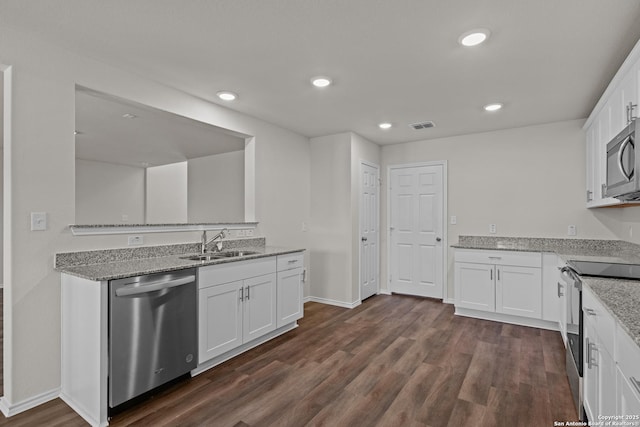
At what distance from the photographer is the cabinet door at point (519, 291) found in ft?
11.9

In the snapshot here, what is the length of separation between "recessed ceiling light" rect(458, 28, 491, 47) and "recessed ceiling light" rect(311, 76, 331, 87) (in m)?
1.06

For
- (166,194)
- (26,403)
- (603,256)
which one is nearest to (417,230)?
(603,256)

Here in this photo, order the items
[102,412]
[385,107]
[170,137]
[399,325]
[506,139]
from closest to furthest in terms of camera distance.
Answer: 1. [102,412]
2. [385,107]
3. [399,325]
4. [506,139]
5. [170,137]

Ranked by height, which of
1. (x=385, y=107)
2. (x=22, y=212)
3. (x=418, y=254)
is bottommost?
(x=418, y=254)

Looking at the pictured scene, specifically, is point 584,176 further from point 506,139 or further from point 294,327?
point 294,327

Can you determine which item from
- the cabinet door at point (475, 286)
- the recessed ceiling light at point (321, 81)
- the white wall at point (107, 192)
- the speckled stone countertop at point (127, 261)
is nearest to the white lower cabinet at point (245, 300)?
the speckled stone countertop at point (127, 261)

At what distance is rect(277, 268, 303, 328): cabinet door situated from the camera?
3322mm

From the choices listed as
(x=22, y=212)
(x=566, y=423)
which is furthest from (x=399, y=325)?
(x=22, y=212)

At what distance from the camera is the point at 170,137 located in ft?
16.1

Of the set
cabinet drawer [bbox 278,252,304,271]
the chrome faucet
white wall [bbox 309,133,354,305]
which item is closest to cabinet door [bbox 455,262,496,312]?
white wall [bbox 309,133,354,305]

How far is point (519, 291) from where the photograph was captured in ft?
12.2

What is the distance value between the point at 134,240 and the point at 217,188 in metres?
3.35

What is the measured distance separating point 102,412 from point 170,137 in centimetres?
385

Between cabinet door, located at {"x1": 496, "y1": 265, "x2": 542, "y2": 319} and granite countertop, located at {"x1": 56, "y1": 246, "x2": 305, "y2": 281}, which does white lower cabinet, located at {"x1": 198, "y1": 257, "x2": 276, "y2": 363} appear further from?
cabinet door, located at {"x1": 496, "y1": 265, "x2": 542, "y2": 319}
